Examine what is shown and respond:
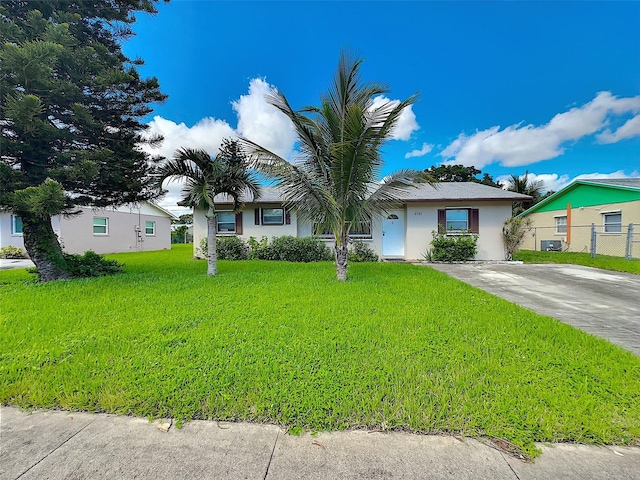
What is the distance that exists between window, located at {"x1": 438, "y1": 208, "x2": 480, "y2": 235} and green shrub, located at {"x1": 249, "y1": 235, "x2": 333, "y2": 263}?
528 centimetres

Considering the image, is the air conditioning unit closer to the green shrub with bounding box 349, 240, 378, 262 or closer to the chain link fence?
the chain link fence

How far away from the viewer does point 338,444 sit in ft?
6.39

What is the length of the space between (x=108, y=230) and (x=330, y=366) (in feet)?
66.7

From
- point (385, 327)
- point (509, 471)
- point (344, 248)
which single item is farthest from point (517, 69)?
point (509, 471)

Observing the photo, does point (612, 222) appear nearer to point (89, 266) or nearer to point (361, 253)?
point (361, 253)

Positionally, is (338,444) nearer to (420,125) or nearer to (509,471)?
(509,471)

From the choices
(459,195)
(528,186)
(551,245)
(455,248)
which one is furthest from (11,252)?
(528,186)

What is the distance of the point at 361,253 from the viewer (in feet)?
39.8

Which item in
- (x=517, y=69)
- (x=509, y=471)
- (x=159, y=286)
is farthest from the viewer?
(x=517, y=69)

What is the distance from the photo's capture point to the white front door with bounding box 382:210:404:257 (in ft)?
42.2

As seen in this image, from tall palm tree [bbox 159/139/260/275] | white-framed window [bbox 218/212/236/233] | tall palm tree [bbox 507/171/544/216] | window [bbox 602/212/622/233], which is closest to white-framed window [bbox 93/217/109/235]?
white-framed window [bbox 218/212/236/233]

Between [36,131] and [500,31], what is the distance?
14782 mm

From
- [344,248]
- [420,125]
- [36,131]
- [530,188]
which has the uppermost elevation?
[420,125]

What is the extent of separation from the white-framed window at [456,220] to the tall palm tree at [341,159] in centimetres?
580
